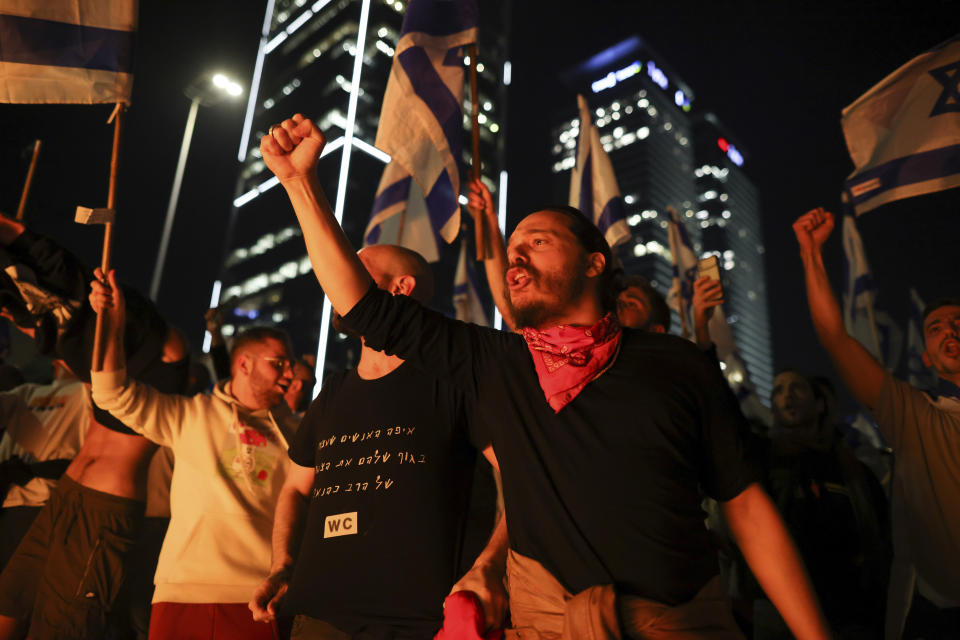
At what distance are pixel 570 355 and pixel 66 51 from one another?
3964 millimetres

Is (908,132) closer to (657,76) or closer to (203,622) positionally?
(203,622)

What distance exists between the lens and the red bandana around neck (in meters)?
1.98

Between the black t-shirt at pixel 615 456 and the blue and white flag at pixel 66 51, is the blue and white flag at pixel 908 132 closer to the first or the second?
the black t-shirt at pixel 615 456

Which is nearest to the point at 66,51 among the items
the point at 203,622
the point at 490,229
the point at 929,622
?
the point at 490,229

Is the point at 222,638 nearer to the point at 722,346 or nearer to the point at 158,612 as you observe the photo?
the point at 158,612

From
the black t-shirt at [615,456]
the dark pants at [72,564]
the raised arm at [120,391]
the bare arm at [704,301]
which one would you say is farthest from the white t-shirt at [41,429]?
the bare arm at [704,301]

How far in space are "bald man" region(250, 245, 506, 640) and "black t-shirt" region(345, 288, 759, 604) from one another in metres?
0.31

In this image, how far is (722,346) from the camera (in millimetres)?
7844

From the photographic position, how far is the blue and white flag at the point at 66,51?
402cm

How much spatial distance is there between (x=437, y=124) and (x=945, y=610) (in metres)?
4.15

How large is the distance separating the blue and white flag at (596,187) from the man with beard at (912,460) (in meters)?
2.56

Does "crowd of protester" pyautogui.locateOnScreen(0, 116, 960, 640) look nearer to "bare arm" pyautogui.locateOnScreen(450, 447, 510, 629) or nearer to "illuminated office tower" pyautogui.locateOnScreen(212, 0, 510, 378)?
"bare arm" pyautogui.locateOnScreen(450, 447, 510, 629)

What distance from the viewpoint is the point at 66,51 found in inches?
161

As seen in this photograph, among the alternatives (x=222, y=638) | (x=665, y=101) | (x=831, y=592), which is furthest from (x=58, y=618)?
(x=665, y=101)
